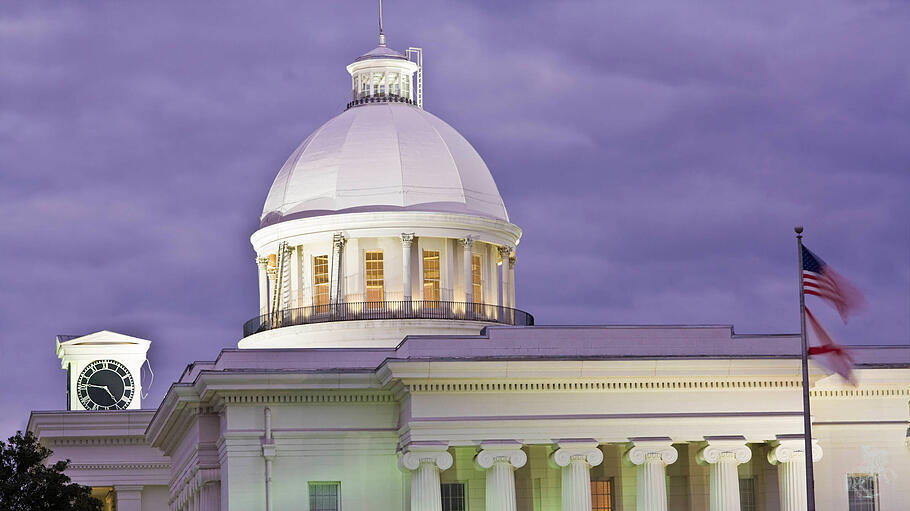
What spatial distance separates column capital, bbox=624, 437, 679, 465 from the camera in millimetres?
69062

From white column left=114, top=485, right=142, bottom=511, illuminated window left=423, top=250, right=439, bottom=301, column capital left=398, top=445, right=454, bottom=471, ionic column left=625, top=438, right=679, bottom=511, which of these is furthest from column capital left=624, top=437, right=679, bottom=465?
white column left=114, top=485, right=142, bottom=511

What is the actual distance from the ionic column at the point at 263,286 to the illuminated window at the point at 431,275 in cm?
708

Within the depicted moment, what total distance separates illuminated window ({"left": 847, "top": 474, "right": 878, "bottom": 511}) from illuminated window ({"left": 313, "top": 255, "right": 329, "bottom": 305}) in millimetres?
21850

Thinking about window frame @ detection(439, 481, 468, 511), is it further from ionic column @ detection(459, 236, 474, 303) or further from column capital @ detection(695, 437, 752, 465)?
ionic column @ detection(459, 236, 474, 303)

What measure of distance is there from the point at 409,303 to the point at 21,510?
692 inches

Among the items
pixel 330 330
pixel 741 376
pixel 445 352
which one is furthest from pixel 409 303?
pixel 741 376

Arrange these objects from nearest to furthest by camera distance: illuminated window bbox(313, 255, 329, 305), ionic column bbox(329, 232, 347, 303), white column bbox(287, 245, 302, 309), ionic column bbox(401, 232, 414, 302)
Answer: ionic column bbox(401, 232, 414, 302)
ionic column bbox(329, 232, 347, 303)
illuminated window bbox(313, 255, 329, 305)
white column bbox(287, 245, 302, 309)

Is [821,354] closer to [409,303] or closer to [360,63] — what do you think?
[409,303]

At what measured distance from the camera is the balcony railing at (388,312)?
79.9 m

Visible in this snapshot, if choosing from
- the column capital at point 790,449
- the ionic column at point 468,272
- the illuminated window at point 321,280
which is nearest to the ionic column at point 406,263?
the ionic column at point 468,272

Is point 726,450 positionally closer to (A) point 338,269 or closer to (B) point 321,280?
(A) point 338,269

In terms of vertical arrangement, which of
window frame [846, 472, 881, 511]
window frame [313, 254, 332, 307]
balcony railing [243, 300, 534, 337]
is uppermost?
window frame [313, 254, 332, 307]

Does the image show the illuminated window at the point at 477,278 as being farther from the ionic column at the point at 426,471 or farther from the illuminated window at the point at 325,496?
the ionic column at the point at 426,471

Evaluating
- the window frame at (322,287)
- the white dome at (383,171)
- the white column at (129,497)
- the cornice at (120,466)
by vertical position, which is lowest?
the white column at (129,497)
